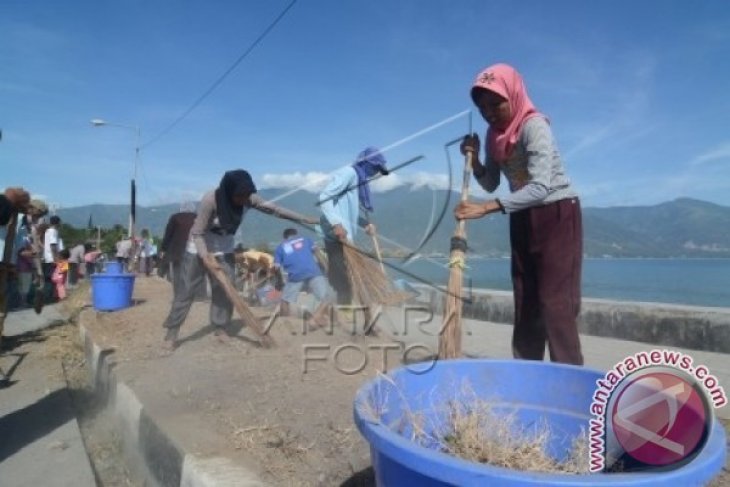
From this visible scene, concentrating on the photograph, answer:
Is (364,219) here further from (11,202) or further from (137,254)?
(137,254)

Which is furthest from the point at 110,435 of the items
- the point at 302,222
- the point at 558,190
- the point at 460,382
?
the point at 558,190

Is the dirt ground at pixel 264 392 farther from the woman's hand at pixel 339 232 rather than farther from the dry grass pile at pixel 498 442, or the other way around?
the woman's hand at pixel 339 232

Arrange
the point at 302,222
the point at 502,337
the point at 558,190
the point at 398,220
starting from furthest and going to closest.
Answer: the point at 502,337, the point at 398,220, the point at 302,222, the point at 558,190

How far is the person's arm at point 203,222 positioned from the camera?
5.17 meters

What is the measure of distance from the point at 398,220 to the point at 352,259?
725 millimetres

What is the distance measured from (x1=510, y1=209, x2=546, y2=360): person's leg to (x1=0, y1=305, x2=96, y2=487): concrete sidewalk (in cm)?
272

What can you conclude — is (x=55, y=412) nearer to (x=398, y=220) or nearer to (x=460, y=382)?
(x=398, y=220)

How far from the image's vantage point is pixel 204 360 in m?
4.89

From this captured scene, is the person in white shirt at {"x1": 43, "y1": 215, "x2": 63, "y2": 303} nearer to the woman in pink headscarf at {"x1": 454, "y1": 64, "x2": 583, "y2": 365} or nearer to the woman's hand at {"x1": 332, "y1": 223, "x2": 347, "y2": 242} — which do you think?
the woman's hand at {"x1": 332, "y1": 223, "x2": 347, "y2": 242}

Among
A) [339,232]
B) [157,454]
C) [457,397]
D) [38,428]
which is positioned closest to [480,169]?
[457,397]

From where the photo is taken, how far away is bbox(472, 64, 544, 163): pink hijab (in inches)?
113

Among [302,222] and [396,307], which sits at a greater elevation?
[302,222]

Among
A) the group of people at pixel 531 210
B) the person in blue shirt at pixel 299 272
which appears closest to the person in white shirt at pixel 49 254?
the person in blue shirt at pixel 299 272

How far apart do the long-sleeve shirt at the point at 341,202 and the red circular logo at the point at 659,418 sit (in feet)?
13.1
